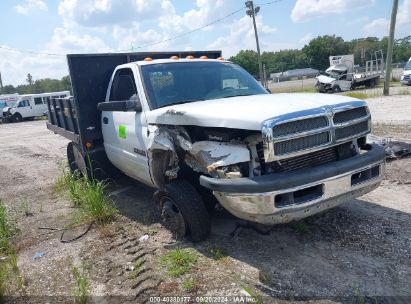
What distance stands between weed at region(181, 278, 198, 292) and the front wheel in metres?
0.69

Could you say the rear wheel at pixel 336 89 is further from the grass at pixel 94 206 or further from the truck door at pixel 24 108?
the truck door at pixel 24 108

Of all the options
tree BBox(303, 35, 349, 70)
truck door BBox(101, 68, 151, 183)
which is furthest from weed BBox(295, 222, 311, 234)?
tree BBox(303, 35, 349, 70)

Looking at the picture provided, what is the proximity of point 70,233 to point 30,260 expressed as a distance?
0.67 m

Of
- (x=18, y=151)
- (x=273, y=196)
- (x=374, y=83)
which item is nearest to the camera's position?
(x=273, y=196)

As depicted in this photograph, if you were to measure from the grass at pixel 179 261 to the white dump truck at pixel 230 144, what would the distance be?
252mm

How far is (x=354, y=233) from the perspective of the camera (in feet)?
13.1

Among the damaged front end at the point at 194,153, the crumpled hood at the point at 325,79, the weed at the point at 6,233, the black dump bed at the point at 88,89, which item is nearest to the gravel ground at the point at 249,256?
the weed at the point at 6,233

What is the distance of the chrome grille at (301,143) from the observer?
3157 millimetres

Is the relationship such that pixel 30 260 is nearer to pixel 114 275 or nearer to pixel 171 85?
pixel 114 275

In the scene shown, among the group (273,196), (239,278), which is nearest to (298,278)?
(239,278)

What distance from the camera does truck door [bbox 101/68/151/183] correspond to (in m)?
4.56

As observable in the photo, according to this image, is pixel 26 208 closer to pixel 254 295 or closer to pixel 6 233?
pixel 6 233

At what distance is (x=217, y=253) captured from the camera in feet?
12.3

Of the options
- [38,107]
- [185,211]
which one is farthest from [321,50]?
[185,211]
